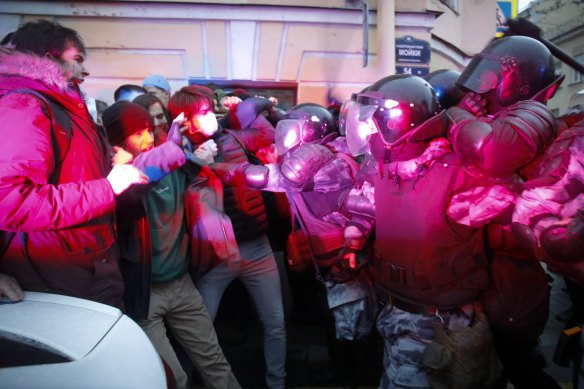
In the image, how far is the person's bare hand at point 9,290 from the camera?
1.52 metres

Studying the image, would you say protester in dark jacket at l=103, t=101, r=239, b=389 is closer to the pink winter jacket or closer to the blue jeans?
the pink winter jacket

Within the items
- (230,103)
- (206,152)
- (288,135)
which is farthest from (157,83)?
(206,152)

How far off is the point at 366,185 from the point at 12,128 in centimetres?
181

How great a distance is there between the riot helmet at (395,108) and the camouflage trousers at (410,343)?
0.88 m

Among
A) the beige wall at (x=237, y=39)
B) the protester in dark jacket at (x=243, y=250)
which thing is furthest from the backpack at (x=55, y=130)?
the beige wall at (x=237, y=39)

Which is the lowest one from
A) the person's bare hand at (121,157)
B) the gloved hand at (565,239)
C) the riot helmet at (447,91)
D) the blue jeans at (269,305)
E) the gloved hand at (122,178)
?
the blue jeans at (269,305)

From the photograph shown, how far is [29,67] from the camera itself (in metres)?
1.70

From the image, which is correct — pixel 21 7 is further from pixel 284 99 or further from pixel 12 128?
pixel 12 128

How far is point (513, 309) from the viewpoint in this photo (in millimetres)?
2029

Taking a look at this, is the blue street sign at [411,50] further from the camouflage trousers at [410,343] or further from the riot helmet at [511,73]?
the camouflage trousers at [410,343]

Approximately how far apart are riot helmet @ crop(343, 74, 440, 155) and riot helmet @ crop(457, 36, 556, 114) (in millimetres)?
338

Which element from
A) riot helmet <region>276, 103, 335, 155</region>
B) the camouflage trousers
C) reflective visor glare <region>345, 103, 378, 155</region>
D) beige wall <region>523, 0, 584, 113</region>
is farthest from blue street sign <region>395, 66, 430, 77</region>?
beige wall <region>523, 0, 584, 113</region>

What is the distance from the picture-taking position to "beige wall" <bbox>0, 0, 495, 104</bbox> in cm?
616

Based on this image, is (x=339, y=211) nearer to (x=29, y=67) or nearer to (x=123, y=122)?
(x=123, y=122)
